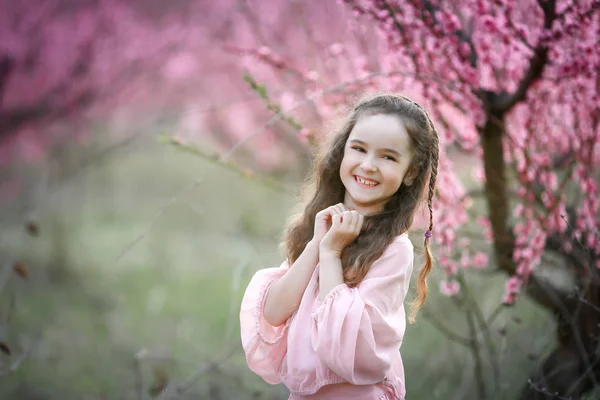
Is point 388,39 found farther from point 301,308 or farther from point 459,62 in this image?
point 301,308

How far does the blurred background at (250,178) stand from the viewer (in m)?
2.77

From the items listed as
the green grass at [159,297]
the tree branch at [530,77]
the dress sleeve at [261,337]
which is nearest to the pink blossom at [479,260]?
the green grass at [159,297]

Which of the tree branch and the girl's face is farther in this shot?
the tree branch

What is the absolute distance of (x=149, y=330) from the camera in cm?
580

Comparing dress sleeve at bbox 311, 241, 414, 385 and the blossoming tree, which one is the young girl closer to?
dress sleeve at bbox 311, 241, 414, 385

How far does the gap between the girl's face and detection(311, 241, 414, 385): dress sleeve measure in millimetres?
173

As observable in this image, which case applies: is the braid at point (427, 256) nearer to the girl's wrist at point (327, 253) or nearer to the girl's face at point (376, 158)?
the girl's face at point (376, 158)

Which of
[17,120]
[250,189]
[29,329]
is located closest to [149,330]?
[29,329]

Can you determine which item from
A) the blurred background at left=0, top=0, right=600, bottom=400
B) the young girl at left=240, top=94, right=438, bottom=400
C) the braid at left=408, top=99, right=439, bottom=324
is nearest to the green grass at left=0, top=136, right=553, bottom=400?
the blurred background at left=0, top=0, right=600, bottom=400

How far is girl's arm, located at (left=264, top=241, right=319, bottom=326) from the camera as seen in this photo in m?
1.75

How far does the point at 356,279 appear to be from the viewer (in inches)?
67.1

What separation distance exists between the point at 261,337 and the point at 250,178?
50.5 inches

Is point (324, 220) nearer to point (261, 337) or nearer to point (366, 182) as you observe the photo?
point (366, 182)

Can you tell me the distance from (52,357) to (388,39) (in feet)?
11.6
